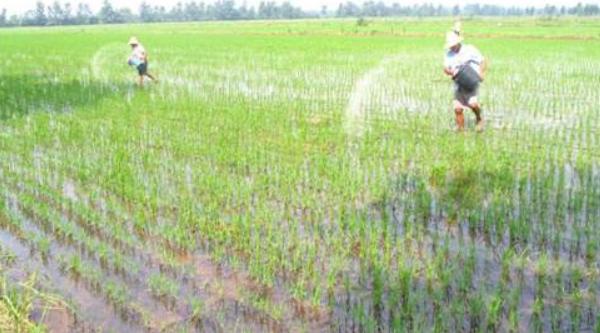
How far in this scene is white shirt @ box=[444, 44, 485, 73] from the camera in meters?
8.13

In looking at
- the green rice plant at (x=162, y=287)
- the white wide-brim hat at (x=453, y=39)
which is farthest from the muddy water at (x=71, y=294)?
the white wide-brim hat at (x=453, y=39)

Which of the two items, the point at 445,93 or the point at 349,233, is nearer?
the point at 349,233

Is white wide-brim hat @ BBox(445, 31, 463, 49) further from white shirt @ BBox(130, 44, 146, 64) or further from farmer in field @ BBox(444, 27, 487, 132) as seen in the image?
white shirt @ BBox(130, 44, 146, 64)

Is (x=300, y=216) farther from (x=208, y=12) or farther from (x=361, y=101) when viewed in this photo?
Answer: (x=208, y=12)

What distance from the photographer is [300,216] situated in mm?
5355

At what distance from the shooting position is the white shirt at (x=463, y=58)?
26.7ft

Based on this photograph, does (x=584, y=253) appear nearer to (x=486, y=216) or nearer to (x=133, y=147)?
(x=486, y=216)

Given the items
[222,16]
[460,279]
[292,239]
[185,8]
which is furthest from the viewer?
[185,8]

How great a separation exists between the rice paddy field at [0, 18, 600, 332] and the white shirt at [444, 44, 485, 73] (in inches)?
33.9

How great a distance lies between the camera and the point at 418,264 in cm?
428

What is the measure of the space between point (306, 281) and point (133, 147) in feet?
14.6

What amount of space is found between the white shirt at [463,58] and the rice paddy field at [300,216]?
86cm

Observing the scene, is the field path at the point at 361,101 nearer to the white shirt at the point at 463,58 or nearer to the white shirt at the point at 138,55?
the white shirt at the point at 463,58

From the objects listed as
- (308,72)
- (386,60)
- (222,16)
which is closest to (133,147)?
(308,72)
